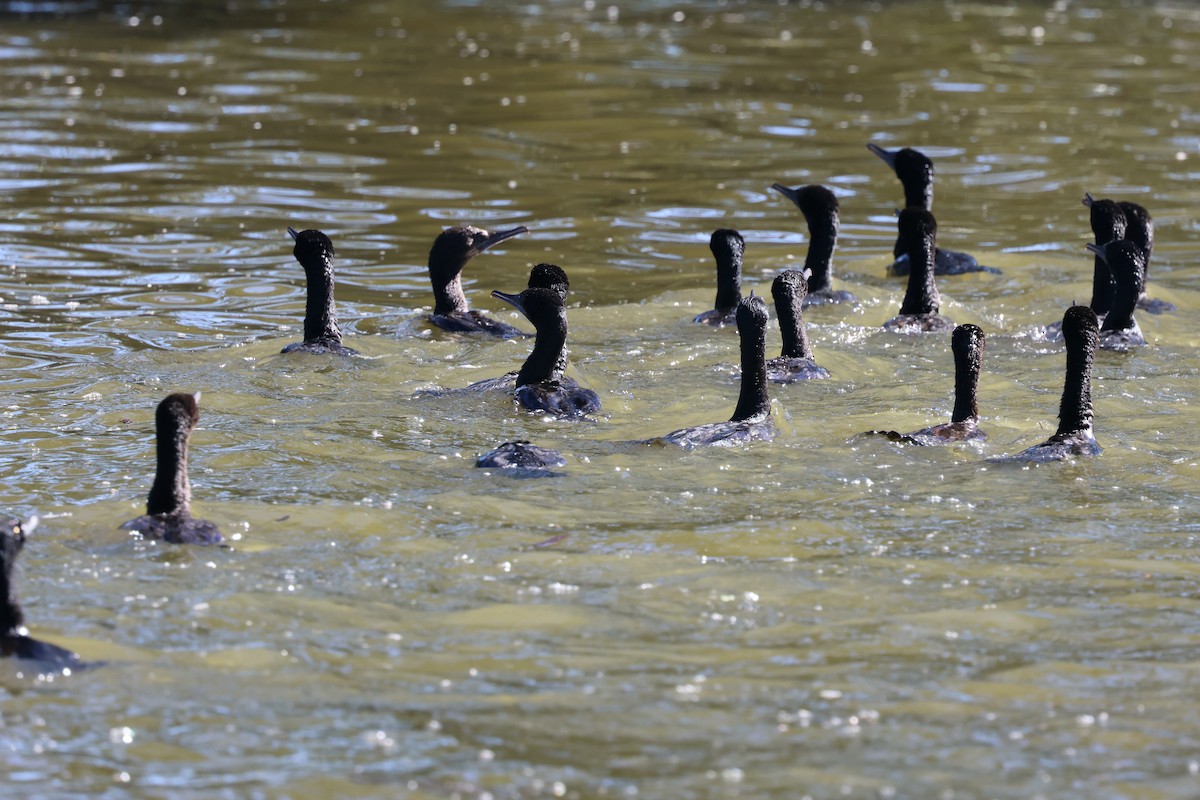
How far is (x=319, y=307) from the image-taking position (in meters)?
11.9

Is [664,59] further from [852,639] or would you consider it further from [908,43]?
[852,639]

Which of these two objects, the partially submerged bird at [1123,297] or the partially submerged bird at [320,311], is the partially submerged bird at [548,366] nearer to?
the partially submerged bird at [320,311]

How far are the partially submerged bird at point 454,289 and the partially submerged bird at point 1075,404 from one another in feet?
14.2

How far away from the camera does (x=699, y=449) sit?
9500mm

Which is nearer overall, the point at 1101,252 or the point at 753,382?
the point at 753,382

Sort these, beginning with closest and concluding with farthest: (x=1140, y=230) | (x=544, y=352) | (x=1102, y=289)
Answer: (x=544, y=352) < (x=1102, y=289) < (x=1140, y=230)

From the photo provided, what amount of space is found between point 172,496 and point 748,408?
136 inches

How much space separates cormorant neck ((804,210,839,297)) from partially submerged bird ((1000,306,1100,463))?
3.98m

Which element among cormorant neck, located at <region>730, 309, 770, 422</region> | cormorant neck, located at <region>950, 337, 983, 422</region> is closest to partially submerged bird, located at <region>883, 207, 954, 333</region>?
cormorant neck, located at <region>950, 337, 983, 422</region>

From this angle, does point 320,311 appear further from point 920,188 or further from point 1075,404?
point 920,188

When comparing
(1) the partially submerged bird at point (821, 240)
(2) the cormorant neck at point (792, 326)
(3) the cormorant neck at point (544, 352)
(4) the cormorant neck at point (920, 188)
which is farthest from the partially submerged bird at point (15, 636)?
(4) the cormorant neck at point (920, 188)

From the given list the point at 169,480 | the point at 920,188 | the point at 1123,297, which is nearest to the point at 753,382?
the point at 169,480

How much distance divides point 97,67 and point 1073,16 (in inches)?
631

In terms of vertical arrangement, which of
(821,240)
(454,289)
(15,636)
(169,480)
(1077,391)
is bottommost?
(15,636)
